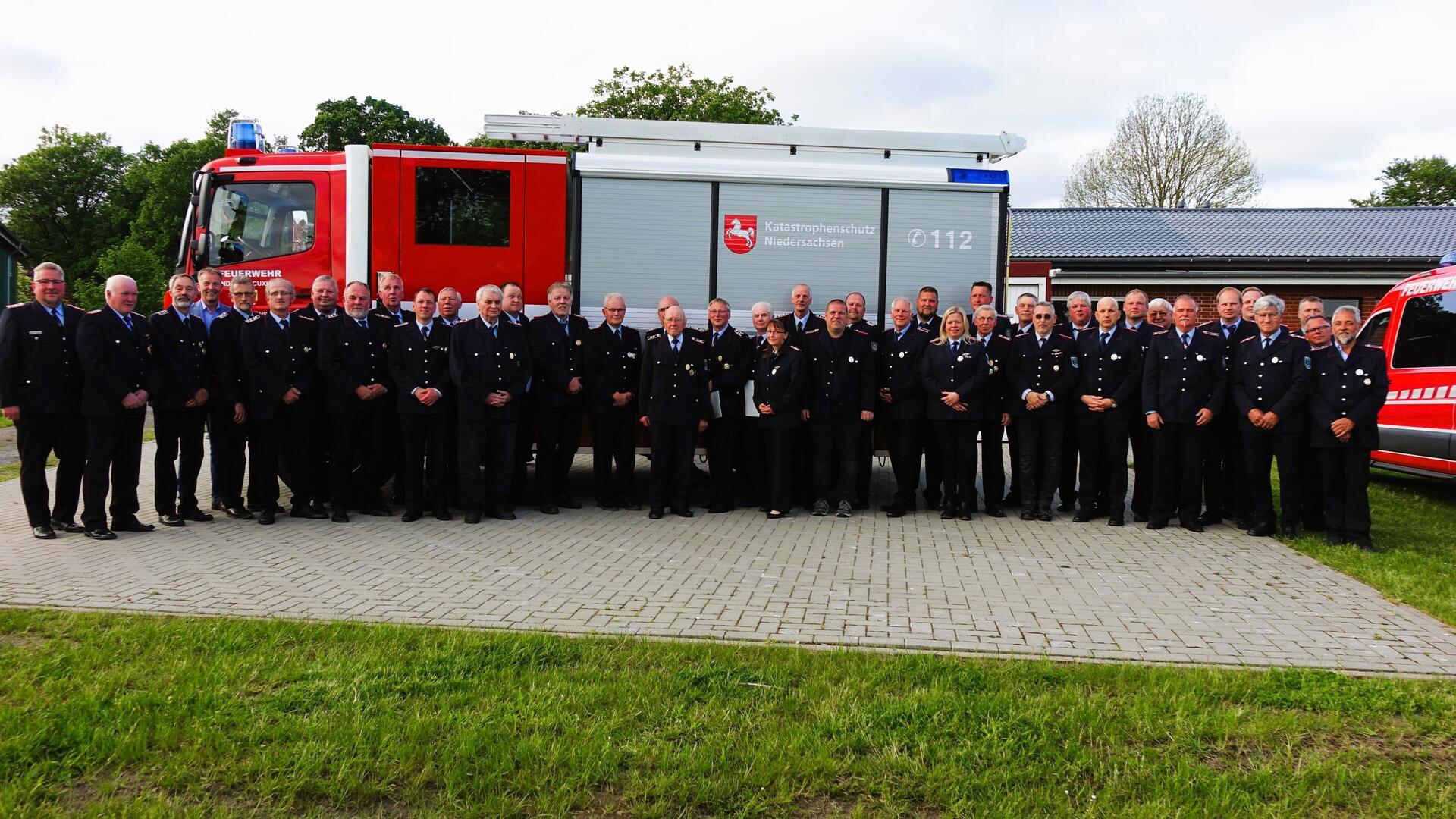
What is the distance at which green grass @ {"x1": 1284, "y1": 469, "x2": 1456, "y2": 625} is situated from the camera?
18.6ft

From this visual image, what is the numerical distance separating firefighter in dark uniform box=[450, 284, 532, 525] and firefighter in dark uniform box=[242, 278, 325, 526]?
3.96 feet

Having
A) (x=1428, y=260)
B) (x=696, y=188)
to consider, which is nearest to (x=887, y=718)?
(x=696, y=188)

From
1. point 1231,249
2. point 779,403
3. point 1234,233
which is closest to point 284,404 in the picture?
point 779,403

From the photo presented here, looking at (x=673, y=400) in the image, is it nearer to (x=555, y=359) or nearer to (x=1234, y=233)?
(x=555, y=359)

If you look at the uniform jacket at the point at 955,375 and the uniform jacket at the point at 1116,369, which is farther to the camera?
the uniform jacket at the point at 955,375

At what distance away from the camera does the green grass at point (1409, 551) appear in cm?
567

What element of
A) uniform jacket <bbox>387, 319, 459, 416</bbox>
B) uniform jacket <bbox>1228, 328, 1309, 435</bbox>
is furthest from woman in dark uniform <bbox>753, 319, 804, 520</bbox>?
uniform jacket <bbox>1228, 328, 1309, 435</bbox>

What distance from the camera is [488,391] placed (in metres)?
7.71

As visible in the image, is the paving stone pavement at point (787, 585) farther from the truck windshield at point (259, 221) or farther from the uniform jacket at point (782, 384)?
the truck windshield at point (259, 221)

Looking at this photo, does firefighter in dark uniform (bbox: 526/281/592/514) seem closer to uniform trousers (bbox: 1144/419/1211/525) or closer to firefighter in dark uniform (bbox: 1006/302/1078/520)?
firefighter in dark uniform (bbox: 1006/302/1078/520)

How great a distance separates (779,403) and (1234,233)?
21.8 metres

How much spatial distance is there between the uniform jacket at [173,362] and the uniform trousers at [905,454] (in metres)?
5.89

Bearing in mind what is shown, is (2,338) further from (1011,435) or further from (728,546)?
(1011,435)

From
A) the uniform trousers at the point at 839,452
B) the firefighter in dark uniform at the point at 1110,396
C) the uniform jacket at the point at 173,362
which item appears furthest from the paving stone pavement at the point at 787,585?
the uniform jacket at the point at 173,362
